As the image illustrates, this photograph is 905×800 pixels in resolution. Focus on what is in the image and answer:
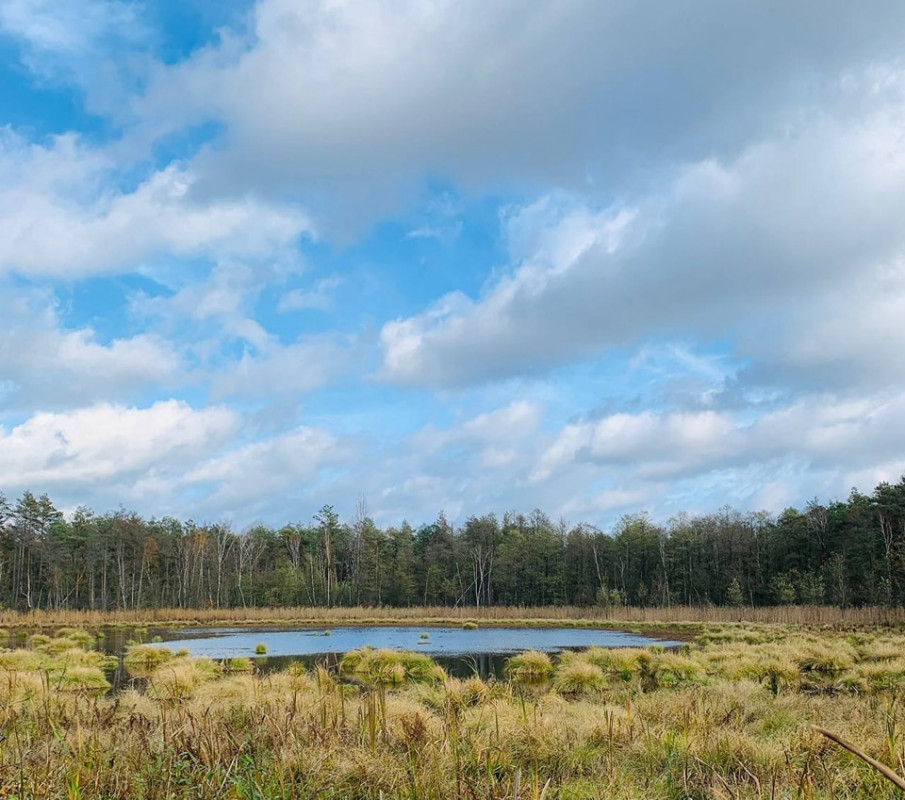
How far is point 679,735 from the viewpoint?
7.32m

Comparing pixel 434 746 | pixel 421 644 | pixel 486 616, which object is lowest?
pixel 486 616

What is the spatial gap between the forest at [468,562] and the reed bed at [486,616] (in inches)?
243

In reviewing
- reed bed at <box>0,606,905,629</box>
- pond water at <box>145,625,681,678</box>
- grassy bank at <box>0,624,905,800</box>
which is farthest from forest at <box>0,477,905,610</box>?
grassy bank at <box>0,624,905,800</box>

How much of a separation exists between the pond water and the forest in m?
20.9

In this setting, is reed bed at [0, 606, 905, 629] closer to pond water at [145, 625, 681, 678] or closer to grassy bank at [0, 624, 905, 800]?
pond water at [145, 625, 681, 678]

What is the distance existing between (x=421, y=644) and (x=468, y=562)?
46359 millimetres

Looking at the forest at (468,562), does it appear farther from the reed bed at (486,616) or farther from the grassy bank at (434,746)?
the grassy bank at (434,746)

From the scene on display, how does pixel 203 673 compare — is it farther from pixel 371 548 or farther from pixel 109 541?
pixel 371 548

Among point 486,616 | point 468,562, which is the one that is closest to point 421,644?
point 486,616

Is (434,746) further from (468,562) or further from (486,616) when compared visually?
(468,562)

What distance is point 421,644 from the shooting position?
96.9 feet

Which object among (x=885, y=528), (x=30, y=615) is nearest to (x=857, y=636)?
(x=885, y=528)

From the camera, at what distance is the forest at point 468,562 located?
2154 inches

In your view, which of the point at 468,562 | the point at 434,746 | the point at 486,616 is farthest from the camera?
the point at 468,562
